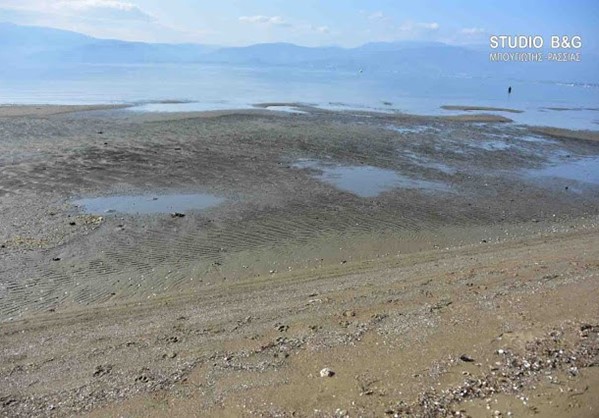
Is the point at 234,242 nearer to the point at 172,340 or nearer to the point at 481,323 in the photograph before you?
the point at 172,340

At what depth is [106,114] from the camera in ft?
119

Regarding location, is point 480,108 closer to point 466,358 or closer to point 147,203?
point 147,203

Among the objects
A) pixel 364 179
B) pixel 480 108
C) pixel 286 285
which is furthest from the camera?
pixel 480 108

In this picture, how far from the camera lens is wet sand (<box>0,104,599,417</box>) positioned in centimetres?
602

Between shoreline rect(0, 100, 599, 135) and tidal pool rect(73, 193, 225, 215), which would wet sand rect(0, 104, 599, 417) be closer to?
tidal pool rect(73, 193, 225, 215)

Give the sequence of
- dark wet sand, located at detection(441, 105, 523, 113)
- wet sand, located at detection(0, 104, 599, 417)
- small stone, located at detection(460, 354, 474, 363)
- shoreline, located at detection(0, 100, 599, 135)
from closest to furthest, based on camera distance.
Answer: wet sand, located at detection(0, 104, 599, 417) → small stone, located at detection(460, 354, 474, 363) → shoreline, located at detection(0, 100, 599, 135) → dark wet sand, located at detection(441, 105, 523, 113)

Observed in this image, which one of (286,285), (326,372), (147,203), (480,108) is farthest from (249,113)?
(326,372)

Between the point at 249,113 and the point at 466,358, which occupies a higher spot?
the point at 249,113

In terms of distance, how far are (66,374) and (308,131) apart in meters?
25.9

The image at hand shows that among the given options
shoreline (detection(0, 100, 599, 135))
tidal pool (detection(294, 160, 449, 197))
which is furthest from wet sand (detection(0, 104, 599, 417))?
shoreline (detection(0, 100, 599, 135))

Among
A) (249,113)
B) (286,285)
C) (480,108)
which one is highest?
(480,108)

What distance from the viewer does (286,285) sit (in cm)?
1010

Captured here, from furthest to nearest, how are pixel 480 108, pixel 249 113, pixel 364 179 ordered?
1. pixel 480 108
2. pixel 249 113
3. pixel 364 179

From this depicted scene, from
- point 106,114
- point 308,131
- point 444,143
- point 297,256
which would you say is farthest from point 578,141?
point 106,114
